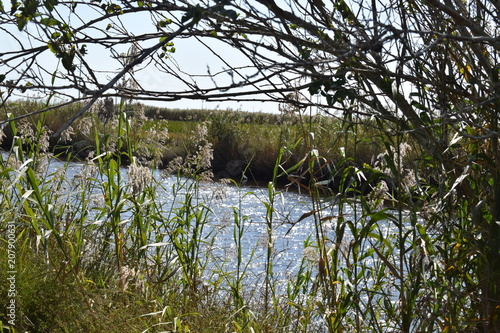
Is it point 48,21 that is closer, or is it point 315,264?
point 48,21

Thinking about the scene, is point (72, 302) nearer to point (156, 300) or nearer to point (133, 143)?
point (156, 300)

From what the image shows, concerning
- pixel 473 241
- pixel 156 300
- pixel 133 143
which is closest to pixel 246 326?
pixel 156 300

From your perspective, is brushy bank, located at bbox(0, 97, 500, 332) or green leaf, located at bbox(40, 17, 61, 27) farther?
brushy bank, located at bbox(0, 97, 500, 332)

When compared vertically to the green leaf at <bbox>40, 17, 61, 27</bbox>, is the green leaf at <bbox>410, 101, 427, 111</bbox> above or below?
below

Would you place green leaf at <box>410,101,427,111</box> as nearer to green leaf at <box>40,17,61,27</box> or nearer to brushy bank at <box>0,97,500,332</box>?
brushy bank at <box>0,97,500,332</box>

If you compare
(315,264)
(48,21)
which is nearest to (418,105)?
(315,264)

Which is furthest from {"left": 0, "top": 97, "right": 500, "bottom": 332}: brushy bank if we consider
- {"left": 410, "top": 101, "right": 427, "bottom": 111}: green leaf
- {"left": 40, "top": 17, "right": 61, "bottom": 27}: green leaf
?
{"left": 40, "top": 17, "right": 61, "bottom": 27}: green leaf

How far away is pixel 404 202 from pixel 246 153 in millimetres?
8095

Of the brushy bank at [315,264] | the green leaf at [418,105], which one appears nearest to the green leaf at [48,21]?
the brushy bank at [315,264]

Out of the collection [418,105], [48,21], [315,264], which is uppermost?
[48,21]

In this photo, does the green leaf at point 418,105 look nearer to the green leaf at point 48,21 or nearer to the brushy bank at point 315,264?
the brushy bank at point 315,264

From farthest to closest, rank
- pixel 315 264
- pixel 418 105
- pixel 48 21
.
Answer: pixel 315 264 → pixel 418 105 → pixel 48 21

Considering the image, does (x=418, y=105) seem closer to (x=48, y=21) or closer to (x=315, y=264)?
(x=315, y=264)

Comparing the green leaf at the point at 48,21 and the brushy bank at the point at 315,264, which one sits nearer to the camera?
the green leaf at the point at 48,21
